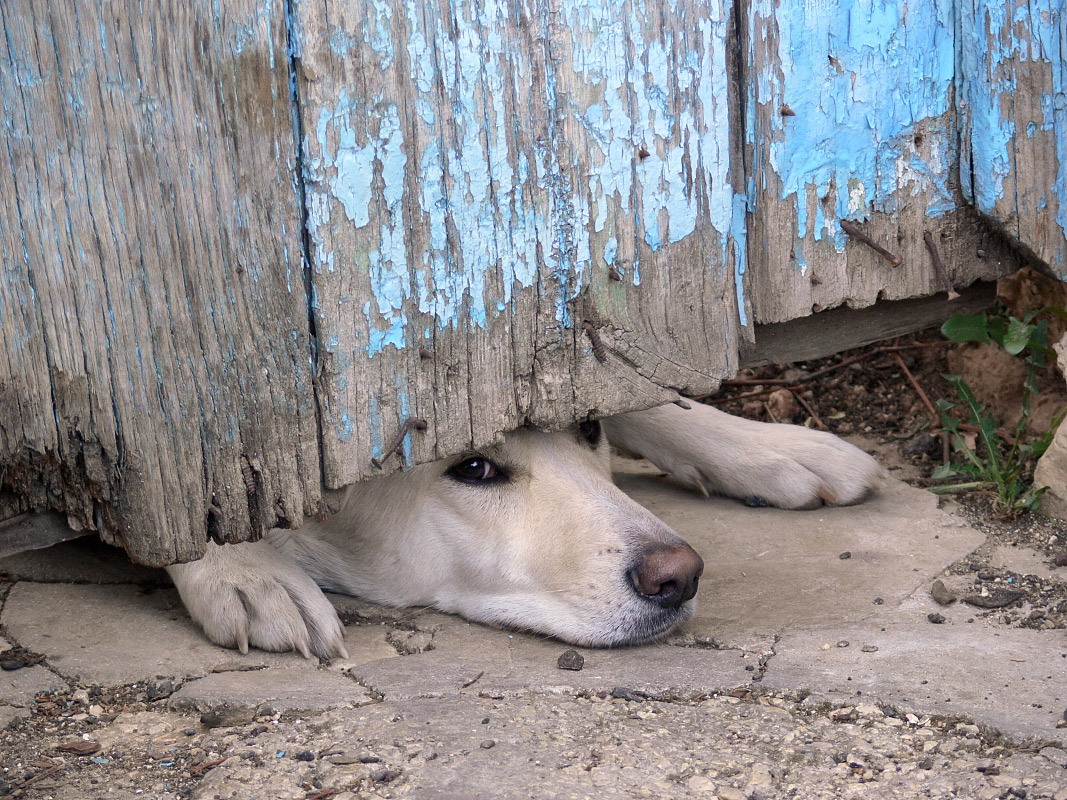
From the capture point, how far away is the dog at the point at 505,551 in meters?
2.46

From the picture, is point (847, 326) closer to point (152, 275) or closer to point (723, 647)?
point (723, 647)

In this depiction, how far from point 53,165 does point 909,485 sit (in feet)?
8.26

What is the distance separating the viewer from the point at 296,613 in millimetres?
2461

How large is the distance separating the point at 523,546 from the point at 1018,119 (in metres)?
1.59

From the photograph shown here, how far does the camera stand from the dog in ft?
8.07

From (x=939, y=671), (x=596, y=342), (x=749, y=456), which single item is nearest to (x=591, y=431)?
(x=596, y=342)

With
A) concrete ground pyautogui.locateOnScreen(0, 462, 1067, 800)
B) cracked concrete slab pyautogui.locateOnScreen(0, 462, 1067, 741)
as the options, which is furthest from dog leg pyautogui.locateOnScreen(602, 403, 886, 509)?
concrete ground pyautogui.locateOnScreen(0, 462, 1067, 800)

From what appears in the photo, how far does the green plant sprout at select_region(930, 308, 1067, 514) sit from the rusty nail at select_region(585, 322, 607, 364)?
3.80 feet

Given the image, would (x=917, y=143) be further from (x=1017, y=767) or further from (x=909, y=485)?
(x=1017, y=767)

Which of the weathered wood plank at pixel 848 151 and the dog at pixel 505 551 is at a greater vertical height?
the weathered wood plank at pixel 848 151

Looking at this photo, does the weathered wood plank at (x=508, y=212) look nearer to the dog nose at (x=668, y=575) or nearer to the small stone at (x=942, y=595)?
the dog nose at (x=668, y=575)

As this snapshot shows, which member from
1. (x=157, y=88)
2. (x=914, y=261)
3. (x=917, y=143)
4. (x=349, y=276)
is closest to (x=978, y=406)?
(x=914, y=261)

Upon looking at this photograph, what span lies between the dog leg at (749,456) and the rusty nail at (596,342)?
0.97m

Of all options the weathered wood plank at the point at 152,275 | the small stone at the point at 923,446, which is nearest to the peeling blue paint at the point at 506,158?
the weathered wood plank at the point at 152,275
